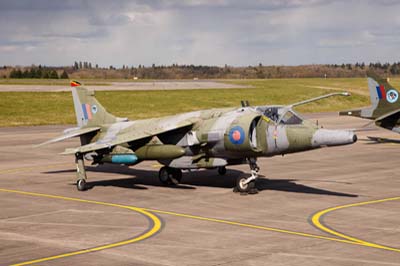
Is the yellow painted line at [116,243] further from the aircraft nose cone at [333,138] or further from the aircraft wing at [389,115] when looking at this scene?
the aircraft wing at [389,115]

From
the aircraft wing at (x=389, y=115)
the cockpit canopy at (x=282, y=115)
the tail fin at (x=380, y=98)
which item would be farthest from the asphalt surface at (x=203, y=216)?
the tail fin at (x=380, y=98)

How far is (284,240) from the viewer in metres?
17.0

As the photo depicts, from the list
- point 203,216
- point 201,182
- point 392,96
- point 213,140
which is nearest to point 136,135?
point 213,140

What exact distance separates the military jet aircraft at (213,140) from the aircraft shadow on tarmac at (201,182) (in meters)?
0.93

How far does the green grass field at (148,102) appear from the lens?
6450 cm

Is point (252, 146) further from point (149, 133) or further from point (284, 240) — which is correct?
point (284, 240)

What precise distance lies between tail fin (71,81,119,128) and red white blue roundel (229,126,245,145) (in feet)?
22.9

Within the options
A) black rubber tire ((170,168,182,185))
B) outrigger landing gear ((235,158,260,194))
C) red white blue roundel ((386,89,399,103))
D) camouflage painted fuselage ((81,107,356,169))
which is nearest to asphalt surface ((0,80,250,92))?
red white blue roundel ((386,89,399,103))

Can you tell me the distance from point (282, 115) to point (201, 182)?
521 cm

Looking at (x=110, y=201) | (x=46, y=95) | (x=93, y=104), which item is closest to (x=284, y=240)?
(x=110, y=201)

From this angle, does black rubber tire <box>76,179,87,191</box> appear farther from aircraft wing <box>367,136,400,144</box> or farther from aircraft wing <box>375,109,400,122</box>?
aircraft wing <box>367,136,400,144</box>

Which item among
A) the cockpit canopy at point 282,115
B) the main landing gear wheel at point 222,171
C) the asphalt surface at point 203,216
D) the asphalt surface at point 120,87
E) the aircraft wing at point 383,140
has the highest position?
the asphalt surface at point 120,87

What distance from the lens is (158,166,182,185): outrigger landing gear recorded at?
2638 cm

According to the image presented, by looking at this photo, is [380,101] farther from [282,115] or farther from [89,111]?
[89,111]
